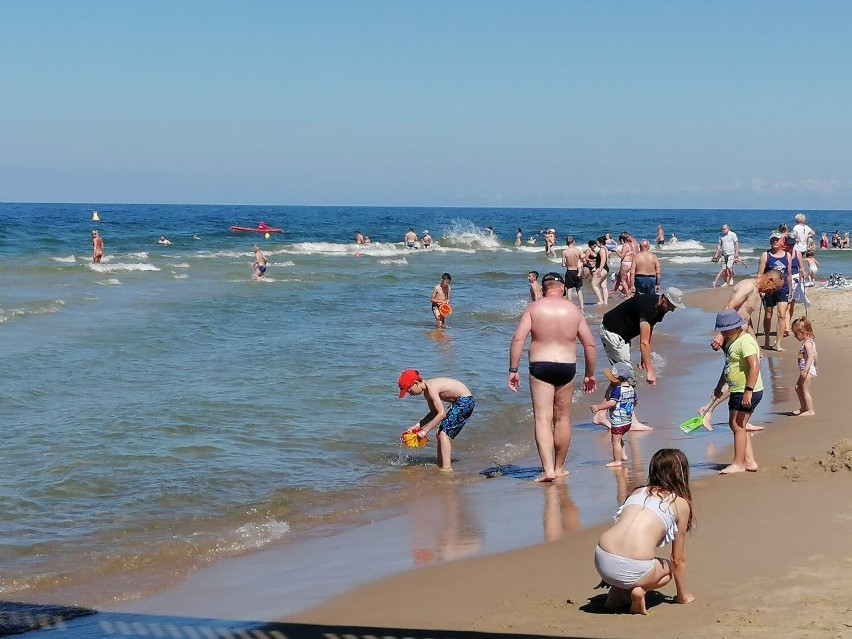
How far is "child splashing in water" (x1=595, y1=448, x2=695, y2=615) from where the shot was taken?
15.4 ft

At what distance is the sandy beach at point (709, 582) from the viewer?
4512mm

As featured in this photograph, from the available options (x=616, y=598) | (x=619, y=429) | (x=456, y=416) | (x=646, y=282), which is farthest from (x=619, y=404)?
(x=646, y=282)

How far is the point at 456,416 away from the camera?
890 centimetres

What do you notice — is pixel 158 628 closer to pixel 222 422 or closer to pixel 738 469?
pixel 738 469

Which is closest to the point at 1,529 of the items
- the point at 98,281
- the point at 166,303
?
the point at 166,303

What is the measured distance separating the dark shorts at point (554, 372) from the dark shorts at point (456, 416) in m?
1.19

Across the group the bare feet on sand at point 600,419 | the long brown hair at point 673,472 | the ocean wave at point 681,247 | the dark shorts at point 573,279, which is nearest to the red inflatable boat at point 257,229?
the ocean wave at point 681,247

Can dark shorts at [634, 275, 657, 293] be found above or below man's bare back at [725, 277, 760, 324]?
below

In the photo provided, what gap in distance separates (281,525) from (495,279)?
87.6 feet

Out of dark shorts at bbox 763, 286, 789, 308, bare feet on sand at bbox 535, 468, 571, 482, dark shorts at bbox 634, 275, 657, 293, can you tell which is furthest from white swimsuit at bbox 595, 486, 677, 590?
dark shorts at bbox 634, 275, 657, 293

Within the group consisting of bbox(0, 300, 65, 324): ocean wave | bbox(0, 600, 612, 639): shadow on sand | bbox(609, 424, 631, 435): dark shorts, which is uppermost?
bbox(609, 424, 631, 435): dark shorts

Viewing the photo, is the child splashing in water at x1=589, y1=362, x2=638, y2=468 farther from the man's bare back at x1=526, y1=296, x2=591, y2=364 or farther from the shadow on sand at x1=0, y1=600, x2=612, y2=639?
the shadow on sand at x1=0, y1=600, x2=612, y2=639

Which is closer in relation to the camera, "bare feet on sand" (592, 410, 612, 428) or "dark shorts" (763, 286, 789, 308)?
"bare feet on sand" (592, 410, 612, 428)

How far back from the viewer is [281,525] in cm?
732
